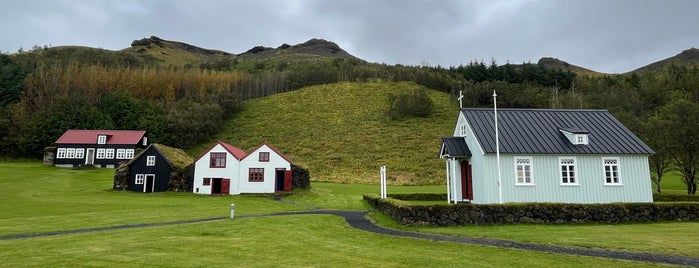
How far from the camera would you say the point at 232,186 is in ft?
130

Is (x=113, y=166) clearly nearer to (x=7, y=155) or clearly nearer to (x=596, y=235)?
(x=7, y=155)

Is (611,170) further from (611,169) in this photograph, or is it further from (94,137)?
(94,137)

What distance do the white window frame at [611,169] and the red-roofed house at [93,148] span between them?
58.3 meters

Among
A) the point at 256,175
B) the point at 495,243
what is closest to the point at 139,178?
the point at 256,175

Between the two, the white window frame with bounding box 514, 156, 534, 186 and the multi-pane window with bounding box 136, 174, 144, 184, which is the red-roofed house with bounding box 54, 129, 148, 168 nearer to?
the multi-pane window with bounding box 136, 174, 144, 184

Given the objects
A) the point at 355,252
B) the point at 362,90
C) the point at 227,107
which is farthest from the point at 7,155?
the point at 355,252

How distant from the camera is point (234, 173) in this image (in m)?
39.8

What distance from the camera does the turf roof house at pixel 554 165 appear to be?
883 inches

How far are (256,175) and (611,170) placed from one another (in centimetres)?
2989

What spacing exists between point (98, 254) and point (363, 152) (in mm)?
52494

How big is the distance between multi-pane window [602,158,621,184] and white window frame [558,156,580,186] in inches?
69.6

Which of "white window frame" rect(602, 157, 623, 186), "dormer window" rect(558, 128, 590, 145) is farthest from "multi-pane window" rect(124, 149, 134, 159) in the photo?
"white window frame" rect(602, 157, 623, 186)

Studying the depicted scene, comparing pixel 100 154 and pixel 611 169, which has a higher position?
pixel 100 154

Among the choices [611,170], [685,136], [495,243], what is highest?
[685,136]
